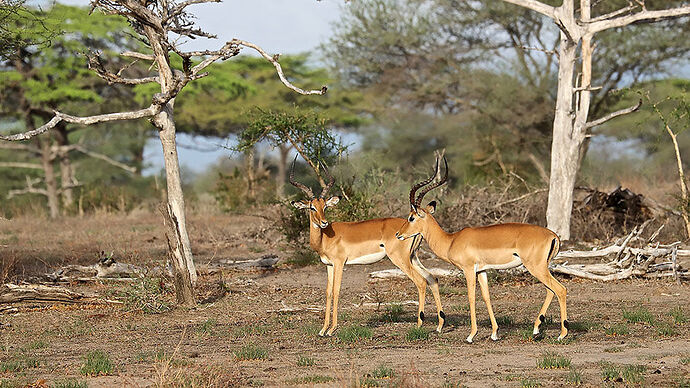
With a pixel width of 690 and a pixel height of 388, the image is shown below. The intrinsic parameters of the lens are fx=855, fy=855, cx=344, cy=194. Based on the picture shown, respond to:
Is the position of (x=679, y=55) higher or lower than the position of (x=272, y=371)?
higher

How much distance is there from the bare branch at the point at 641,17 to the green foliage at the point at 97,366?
39.0ft

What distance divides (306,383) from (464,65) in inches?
1042

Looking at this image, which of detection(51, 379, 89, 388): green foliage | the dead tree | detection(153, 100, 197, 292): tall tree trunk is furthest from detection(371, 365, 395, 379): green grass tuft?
the dead tree

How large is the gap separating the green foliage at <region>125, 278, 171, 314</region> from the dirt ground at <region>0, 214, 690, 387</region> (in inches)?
4.3

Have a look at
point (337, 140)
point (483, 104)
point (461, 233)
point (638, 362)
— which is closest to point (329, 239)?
point (461, 233)

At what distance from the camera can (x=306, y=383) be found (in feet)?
21.9

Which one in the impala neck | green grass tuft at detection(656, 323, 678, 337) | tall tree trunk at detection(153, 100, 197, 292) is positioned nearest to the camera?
green grass tuft at detection(656, 323, 678, 337)

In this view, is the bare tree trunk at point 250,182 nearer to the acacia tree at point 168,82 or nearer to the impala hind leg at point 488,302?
the acacia tree at point 168,82

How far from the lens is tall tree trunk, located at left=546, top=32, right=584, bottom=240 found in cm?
1666

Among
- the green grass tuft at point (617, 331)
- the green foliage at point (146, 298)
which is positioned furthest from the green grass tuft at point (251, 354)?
the green grass tuft at point (617, 331)

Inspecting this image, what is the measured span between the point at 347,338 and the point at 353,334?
0.42 feet

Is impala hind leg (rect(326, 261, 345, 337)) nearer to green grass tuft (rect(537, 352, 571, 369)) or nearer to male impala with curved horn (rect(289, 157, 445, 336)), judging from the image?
male impala with curved horn (rect(289, 157, 445, 336))

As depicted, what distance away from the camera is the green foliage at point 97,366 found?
23.7 feet

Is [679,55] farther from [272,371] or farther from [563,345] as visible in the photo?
[272,371]
